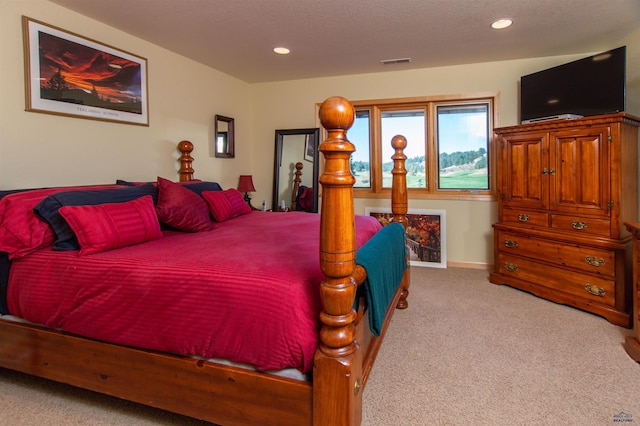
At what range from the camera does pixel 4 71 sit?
228 centimetres

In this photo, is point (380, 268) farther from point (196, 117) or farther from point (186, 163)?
point (196, 117)

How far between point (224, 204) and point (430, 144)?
2.60 meters

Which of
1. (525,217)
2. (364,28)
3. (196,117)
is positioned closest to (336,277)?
(364,28)

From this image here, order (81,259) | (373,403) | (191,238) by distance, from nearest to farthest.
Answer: (81,259) → (373,403) → (191,238)

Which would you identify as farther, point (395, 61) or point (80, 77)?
point (395, 61)

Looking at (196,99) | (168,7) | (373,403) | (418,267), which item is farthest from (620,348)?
(196,99)

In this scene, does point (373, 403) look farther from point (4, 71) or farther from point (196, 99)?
point (196, 99)

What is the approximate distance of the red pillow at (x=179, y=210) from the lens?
238 centimetres

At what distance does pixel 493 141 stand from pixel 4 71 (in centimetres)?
434

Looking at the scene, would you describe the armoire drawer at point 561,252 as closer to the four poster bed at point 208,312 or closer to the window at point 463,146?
the window at point 463,146

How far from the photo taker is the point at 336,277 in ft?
3.96

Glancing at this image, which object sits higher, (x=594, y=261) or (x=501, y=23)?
(x=501, y=23)

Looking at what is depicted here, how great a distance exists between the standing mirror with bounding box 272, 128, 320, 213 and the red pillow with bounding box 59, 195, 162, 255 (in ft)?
8.21

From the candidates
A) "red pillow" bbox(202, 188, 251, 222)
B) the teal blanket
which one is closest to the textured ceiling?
"red pillow" bbox(202, 188, 251, 222)
